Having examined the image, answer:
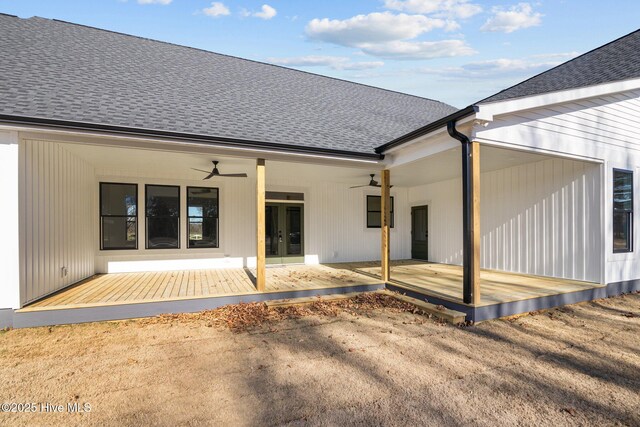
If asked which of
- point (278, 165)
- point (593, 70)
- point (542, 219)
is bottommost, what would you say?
point (542, 219)

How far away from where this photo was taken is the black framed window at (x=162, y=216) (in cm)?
836

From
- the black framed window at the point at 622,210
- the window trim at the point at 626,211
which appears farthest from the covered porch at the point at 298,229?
the black framed window at the point at 622,210

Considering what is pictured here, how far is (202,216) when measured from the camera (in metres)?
8.88

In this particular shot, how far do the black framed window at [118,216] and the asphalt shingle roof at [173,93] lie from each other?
280cm

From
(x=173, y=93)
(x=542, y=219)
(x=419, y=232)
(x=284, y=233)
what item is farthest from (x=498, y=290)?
(x=173, y=93)

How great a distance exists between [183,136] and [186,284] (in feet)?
10.2

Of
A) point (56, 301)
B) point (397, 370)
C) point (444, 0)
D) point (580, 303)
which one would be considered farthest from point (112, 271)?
point (444, 0)

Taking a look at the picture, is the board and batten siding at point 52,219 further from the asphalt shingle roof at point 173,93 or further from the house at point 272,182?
the asphalt shingle roof at point 173,93

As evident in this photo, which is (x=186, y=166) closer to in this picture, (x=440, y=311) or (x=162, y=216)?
(x=162, y=216)

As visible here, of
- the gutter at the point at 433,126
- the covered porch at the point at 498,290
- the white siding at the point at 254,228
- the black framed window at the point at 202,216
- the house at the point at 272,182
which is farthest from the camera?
the black framed window at the point at 202,216

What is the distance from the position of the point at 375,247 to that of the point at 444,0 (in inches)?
292

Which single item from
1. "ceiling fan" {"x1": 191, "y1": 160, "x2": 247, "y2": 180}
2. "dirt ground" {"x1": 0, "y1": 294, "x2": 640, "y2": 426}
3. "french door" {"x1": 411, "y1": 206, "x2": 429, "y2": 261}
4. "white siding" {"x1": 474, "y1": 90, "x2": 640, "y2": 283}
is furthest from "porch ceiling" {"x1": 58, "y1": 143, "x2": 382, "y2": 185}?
"dirt ground" {"x1": 0, "y1": 294, "x2": 640, "y2": 426}

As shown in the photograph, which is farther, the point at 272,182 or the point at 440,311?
the point at 272,182

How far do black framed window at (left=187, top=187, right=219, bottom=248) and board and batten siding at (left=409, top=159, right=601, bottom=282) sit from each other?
7.23 metres
